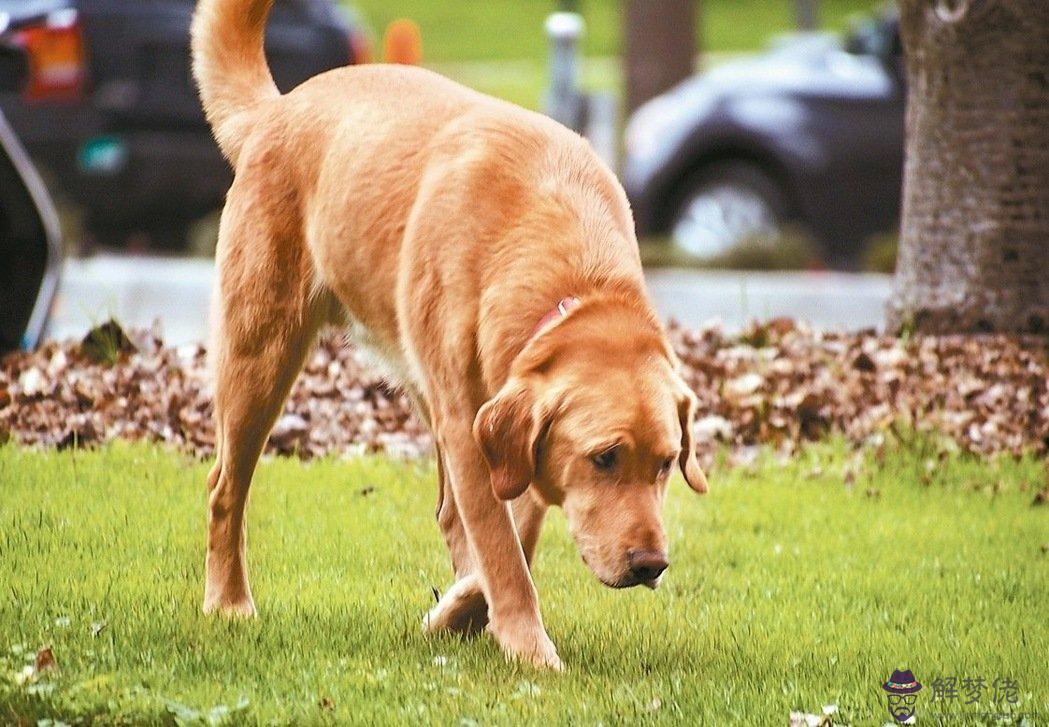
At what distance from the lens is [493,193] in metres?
4.25

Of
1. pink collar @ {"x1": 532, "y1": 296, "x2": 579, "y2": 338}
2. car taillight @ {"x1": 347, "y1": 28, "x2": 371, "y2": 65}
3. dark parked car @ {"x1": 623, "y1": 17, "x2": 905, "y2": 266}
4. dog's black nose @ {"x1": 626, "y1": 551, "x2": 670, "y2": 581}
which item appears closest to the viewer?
dog's black nose @ {"x1": 626, "y1": 551, "x2": 670, "y2": 581}

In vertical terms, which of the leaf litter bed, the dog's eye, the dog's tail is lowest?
the leaf litter bed

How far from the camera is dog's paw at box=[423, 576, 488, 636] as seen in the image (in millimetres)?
4418

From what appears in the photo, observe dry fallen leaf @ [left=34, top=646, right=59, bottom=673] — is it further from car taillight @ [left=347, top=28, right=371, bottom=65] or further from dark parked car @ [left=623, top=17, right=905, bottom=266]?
dark parked car @ [left=623, top=17, right=905, bottom=266]

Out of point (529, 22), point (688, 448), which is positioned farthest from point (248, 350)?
point (529, 22)

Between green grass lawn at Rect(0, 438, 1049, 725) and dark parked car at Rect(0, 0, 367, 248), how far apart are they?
199 inches

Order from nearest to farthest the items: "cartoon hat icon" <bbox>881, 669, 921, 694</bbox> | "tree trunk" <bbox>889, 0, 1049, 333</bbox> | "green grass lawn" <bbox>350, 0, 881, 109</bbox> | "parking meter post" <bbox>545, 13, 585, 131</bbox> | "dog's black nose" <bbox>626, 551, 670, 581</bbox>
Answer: "dog's black nose" <bbox>626, 551, 670, 581</bbox> < "cartoon hat icon" <bbox>881, 669, 921, 694</bbox> < "tree trunk" <bbox>889, 0, 1049, 333</bbox> < "parking meter post" <bbox>545, 13, 585, 131</bbox> < "green grass lawn" <bbox>350, 0, 881, 109</bbox>

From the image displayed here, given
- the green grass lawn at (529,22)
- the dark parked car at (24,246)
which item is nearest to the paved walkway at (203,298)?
the dark parked car at (24,246)

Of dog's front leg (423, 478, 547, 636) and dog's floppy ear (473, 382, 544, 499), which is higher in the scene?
dog's floppy ear (473, 382, 544, 499)

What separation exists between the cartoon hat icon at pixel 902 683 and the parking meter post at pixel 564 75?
888 centimetres

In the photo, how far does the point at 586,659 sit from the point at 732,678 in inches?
14.4

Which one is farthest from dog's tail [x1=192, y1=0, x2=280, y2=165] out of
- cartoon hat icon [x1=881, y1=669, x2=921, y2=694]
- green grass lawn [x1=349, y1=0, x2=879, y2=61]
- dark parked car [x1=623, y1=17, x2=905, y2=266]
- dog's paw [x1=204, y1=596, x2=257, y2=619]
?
green grass lawn [x1=349, y1=0, x2=879, y2=61]

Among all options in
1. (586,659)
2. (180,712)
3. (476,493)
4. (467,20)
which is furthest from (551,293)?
(467,20)

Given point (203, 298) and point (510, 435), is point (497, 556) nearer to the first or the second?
point (510, 435)
